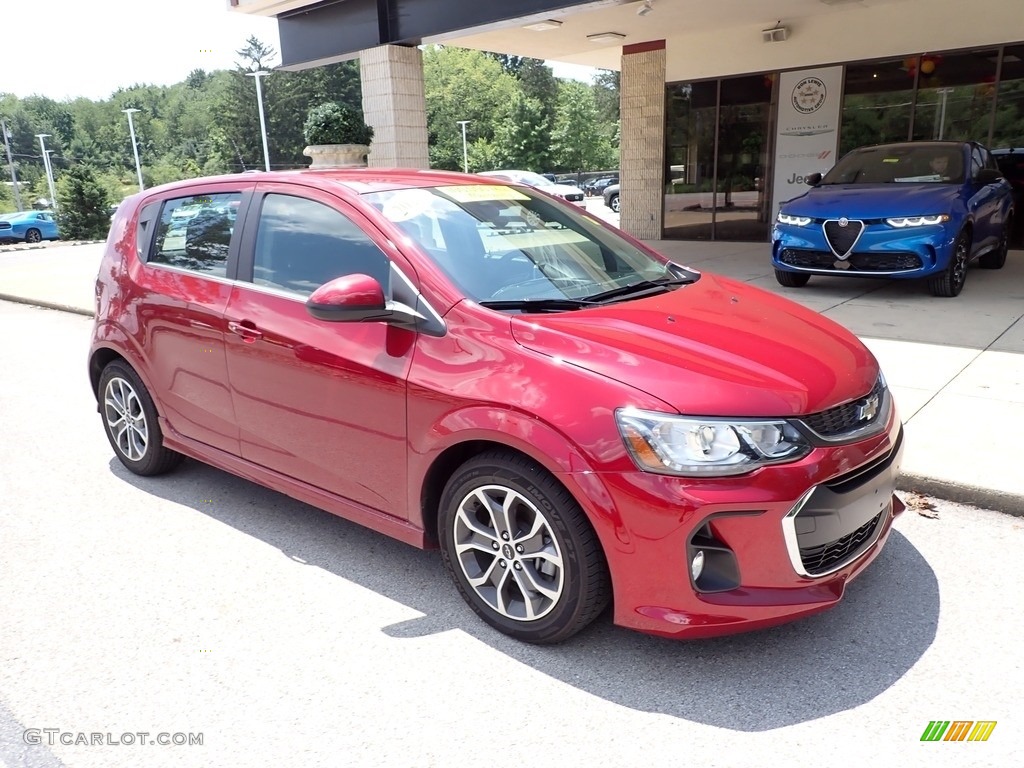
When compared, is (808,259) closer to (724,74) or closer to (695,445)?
(695,445)

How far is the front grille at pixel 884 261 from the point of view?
8.25 m

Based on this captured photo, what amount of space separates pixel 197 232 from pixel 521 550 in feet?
8.25

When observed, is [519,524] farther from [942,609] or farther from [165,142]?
[165,142]

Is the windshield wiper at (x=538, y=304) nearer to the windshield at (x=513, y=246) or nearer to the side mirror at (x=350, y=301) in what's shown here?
the windshield at (x=513, y=246)

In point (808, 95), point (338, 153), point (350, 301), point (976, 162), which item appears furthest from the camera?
point (808, 95)

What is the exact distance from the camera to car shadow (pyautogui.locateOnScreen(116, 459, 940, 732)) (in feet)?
8.57

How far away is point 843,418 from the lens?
277 cm

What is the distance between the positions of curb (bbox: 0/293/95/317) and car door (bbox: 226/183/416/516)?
8396 millimetres

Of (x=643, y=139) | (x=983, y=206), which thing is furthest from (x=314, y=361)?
(x=643, y=139)

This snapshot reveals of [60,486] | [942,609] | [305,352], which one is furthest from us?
[60,486]

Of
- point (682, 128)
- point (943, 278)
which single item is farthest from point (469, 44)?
point (943, 278)

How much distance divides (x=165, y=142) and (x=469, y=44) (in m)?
115

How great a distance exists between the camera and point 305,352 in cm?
337

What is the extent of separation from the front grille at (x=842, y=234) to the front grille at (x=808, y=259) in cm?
13
